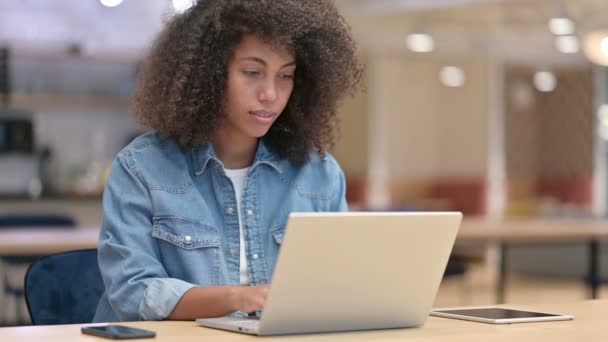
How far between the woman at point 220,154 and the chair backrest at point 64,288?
0.15m

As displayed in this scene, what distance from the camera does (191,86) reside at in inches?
85.6

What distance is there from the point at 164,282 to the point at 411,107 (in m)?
10.7

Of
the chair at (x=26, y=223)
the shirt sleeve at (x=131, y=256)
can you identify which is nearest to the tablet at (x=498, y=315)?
the shirt sleeve at (x=131, y=256)

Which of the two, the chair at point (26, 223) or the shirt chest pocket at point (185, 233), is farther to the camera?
the chair at point (26, 223)

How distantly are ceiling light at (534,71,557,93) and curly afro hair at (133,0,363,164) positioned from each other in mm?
10780

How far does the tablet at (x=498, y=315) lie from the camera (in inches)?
74.4

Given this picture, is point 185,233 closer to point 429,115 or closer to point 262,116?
point 262,116

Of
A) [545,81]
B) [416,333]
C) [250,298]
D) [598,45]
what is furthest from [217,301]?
[545,81]

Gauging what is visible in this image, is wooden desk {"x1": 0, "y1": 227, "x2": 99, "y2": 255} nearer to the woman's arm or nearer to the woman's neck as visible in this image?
the woman's neck

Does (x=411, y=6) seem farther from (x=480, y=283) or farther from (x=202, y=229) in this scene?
(x=202, y=229)

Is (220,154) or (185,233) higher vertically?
(220,154)

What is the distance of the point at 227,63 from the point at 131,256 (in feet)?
1.56

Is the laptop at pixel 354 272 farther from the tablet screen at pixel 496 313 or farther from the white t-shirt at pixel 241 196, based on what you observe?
the white t-shirt at pixel 241 196

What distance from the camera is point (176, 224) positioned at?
2.06 metres
